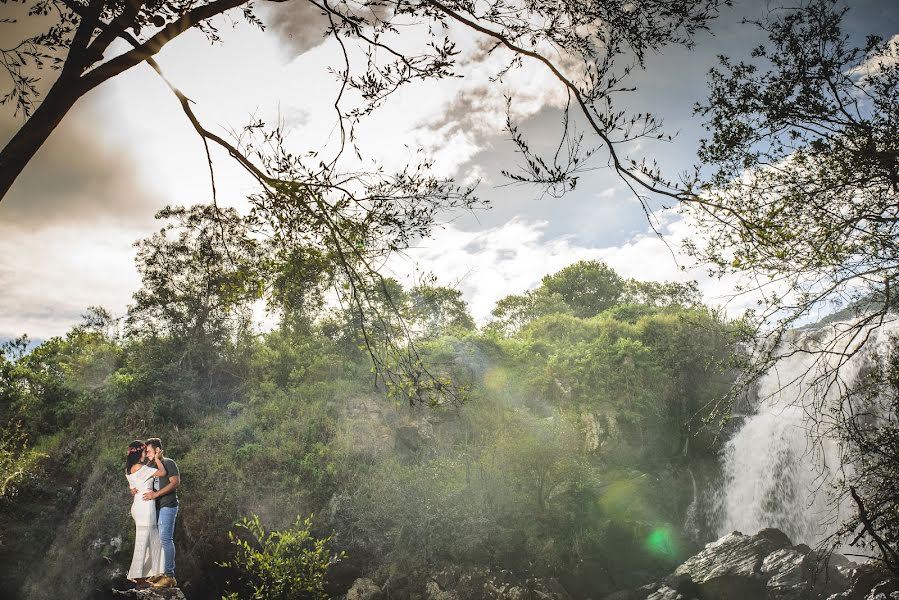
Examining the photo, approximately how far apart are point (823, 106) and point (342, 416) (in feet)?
50.7

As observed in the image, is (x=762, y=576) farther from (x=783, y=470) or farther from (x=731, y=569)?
(x=783, y=470)

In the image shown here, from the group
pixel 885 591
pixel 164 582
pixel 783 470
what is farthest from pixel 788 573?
pixel 164 582

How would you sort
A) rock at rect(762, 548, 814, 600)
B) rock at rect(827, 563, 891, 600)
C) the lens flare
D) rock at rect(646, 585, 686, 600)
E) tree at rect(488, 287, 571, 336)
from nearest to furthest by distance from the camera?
rock at rect(827, 563, 891, 600) < rock at rect(762, 548, 814, 600) < rock at rect(646, 585, 686, 600) < the lens flare < tree at rect(488, 287, 571, 336)

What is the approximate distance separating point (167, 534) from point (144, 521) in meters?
0.51

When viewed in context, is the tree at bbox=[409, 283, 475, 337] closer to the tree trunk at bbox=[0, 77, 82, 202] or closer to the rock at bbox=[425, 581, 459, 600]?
the rock at bbox=[425, 581, 459, 600]

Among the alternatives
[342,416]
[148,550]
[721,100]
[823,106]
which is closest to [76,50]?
[721,100]

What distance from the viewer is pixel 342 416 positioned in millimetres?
15898

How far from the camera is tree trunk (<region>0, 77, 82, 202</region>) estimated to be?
2537 mm

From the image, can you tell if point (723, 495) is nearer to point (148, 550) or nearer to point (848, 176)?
point (848, 176)

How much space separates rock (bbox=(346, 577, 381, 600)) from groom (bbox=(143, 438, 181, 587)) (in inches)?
194

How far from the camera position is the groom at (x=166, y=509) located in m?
8.20

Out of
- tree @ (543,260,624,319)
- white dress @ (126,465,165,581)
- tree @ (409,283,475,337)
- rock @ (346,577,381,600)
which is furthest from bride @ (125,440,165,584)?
tree @ (543,260,624,319)

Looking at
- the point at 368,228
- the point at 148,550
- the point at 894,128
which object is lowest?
the point at 148,550

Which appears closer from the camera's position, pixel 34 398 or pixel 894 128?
pixel 894 128
